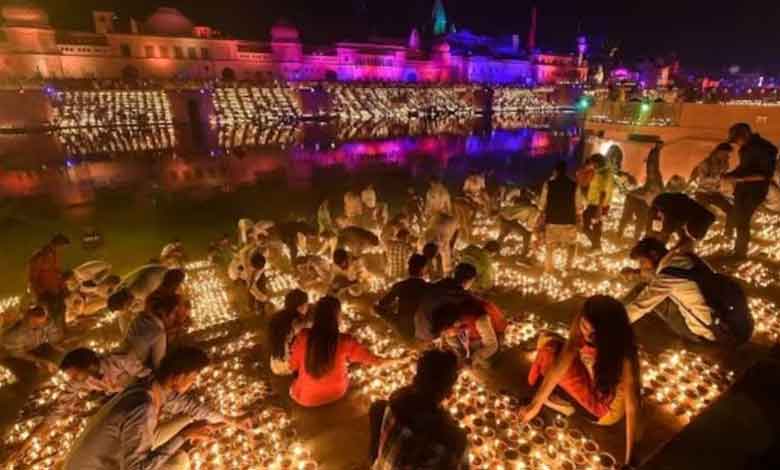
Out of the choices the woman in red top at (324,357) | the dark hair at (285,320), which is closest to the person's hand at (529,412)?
the woman in red top at (324,357)

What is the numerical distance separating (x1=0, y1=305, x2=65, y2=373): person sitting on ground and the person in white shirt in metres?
6.48

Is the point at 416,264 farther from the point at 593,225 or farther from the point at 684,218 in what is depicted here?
the point at 593,225

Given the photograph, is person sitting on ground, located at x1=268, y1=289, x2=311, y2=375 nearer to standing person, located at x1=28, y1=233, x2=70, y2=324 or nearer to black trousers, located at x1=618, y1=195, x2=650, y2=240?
standing person, located at x1=28, y1=233, x2=70, y2=324

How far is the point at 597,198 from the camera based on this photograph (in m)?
8.16

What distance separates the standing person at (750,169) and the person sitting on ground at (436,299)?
4.53 m

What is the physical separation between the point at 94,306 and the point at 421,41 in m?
85.8

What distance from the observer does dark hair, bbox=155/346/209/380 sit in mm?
2869

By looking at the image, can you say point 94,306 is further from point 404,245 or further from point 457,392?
point 457,392

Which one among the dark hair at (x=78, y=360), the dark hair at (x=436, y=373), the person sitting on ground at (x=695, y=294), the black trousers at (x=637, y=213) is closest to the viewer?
the dark hair at (x=436, y=373)

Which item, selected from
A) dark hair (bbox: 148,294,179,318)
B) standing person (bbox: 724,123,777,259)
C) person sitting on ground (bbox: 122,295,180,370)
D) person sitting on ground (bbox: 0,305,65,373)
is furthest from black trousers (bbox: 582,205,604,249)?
person sitting on ground (bbox: 0,305,65,373)

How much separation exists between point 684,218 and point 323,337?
12.1 ft

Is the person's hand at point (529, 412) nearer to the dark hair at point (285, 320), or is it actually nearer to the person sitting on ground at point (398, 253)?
the dark hair at point (285, 320)

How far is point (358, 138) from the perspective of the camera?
1369 inches

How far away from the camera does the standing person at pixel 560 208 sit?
672 cm
